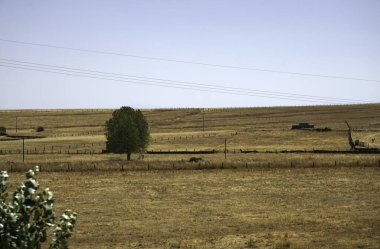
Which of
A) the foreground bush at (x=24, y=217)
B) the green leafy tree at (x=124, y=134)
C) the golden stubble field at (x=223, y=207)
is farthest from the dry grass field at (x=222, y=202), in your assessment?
the foreground bush at (x=24, y=217)

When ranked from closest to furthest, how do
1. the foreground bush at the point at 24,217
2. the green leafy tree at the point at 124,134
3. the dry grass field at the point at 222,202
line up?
the foreground bush at the point at 24,217 → the dry grass field at the point at 222,202 → the green leafy tree at the point at 124,134

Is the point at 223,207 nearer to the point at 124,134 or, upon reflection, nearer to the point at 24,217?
the point at 24,217

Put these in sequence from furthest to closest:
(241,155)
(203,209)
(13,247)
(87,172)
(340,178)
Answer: (241,155) < (87,172) < (340,178) < (203,209) < (13,247)

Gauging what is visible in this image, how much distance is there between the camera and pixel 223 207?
3353 cm

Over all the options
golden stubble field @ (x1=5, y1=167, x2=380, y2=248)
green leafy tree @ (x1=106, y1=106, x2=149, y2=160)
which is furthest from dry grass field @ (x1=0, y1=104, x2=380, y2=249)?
green leafy tree @ (x1=106, y1=106, x2=149, y2=160)

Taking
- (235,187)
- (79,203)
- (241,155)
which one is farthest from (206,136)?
(79,203)

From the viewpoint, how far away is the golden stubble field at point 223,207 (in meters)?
24.9

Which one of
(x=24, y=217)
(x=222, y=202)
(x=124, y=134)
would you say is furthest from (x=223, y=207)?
(x=124, y=134)

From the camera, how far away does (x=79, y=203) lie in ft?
114

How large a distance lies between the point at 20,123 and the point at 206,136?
87.9 meters

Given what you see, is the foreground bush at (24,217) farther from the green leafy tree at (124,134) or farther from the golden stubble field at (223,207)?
the green leafy tree at (124,134)

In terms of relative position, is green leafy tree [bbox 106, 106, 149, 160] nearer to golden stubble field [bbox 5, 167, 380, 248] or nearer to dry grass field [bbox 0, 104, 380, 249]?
dry grass field [bbox 0, 104, 380, 249]

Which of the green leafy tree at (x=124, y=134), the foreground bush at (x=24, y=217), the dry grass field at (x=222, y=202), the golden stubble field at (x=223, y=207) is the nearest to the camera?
the foreground bush at (x=24, y=217)

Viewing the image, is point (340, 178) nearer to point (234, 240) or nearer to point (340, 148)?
point (234, 240)
